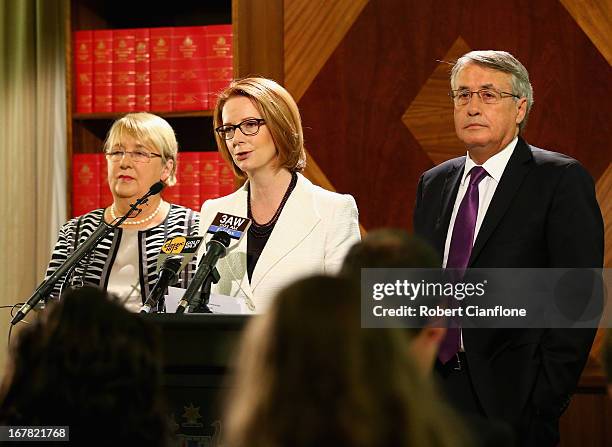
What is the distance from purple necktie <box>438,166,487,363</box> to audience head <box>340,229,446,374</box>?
2.56ft

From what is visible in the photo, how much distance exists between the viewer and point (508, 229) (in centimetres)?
236

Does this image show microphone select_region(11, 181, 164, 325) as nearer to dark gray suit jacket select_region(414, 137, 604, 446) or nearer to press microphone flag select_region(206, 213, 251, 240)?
press microphone flag select_region(206, 213, 251, 240)

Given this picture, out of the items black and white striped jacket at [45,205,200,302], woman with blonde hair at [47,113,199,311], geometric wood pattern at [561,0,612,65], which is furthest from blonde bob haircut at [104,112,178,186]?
geometric wood pattern at [561,0,612,65]

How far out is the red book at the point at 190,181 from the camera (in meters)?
3.95

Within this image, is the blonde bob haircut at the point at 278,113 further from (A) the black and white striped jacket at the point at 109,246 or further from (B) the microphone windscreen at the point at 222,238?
(B) the microphone windscreen at the point at 222,238

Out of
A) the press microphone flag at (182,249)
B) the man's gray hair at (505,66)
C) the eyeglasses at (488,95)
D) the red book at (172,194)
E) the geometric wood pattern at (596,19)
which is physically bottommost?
the press microphone flag at (182,249)

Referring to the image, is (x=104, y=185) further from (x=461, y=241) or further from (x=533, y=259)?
(x=533, y=259)

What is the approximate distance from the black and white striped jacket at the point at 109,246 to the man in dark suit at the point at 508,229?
102 centimetres

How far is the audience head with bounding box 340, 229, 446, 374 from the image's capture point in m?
1.47

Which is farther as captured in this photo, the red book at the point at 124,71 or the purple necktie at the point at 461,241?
the red book at the point at 124,71

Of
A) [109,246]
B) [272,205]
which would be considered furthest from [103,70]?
[272,205]

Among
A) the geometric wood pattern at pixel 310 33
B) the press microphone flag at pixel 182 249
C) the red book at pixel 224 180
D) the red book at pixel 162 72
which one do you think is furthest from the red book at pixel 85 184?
the press microphone flag at pixel 182 249

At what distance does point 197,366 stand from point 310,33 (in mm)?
1997

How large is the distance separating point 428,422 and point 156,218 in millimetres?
2428
